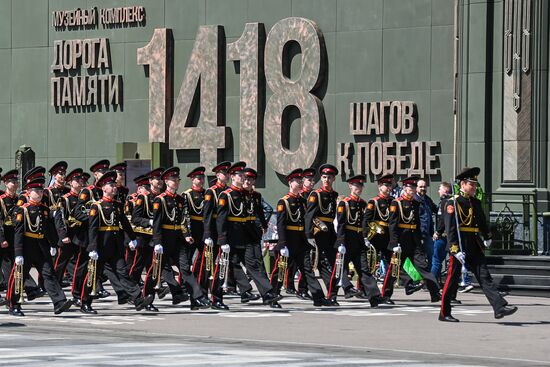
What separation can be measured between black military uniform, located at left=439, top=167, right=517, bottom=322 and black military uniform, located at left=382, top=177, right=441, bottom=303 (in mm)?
2652

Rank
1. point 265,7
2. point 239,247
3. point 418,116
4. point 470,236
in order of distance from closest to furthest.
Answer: point 470,236
point 239,247
point 418,116
point 265,7

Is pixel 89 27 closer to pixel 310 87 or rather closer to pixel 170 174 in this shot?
pixel 310 87

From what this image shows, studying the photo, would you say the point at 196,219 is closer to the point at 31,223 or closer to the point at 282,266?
the point at 282,266

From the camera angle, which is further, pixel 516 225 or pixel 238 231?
pixel 516 225

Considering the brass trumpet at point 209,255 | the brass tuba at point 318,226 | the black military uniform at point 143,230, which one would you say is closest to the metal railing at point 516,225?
the brass tuba at point 318,226

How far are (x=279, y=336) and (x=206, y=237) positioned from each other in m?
4.95

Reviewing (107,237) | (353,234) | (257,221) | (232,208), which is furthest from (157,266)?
(353,234)

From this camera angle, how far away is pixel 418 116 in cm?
3138

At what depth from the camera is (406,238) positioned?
23.5 metres

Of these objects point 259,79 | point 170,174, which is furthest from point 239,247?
point 259,79

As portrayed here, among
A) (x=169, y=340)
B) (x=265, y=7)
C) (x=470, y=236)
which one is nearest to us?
(x=169, y=340)

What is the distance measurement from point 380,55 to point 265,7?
314cm

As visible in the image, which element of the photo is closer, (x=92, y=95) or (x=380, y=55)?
(x=380, y=55)

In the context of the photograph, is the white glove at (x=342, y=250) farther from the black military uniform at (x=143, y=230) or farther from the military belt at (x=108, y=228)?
the military belt at (x=108, y=228)
